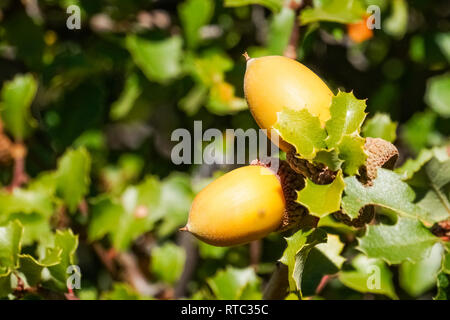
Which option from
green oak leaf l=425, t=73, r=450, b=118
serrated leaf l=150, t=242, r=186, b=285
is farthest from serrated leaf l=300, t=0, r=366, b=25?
serrated leaf l=150, t=242, r=186, b=285

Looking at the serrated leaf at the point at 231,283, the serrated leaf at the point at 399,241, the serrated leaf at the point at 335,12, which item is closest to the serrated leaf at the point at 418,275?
the serrated leaf at the point at 231,283

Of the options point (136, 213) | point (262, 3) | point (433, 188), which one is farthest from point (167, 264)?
point (433, 188)

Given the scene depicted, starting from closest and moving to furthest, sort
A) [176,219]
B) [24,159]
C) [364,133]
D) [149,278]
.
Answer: [364,133]
[176,219]
[24,159]
[149,278]

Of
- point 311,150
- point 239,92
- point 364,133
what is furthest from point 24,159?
point 311,150

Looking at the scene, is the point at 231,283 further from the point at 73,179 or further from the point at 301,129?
the point at 301,129

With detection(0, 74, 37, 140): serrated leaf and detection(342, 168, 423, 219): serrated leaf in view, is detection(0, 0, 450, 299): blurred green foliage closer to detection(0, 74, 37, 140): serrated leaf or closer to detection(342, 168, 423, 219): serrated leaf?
detection(0, 74, 37, 140): serrated leaf

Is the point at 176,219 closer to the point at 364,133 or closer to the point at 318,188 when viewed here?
A: the point at 364,133
